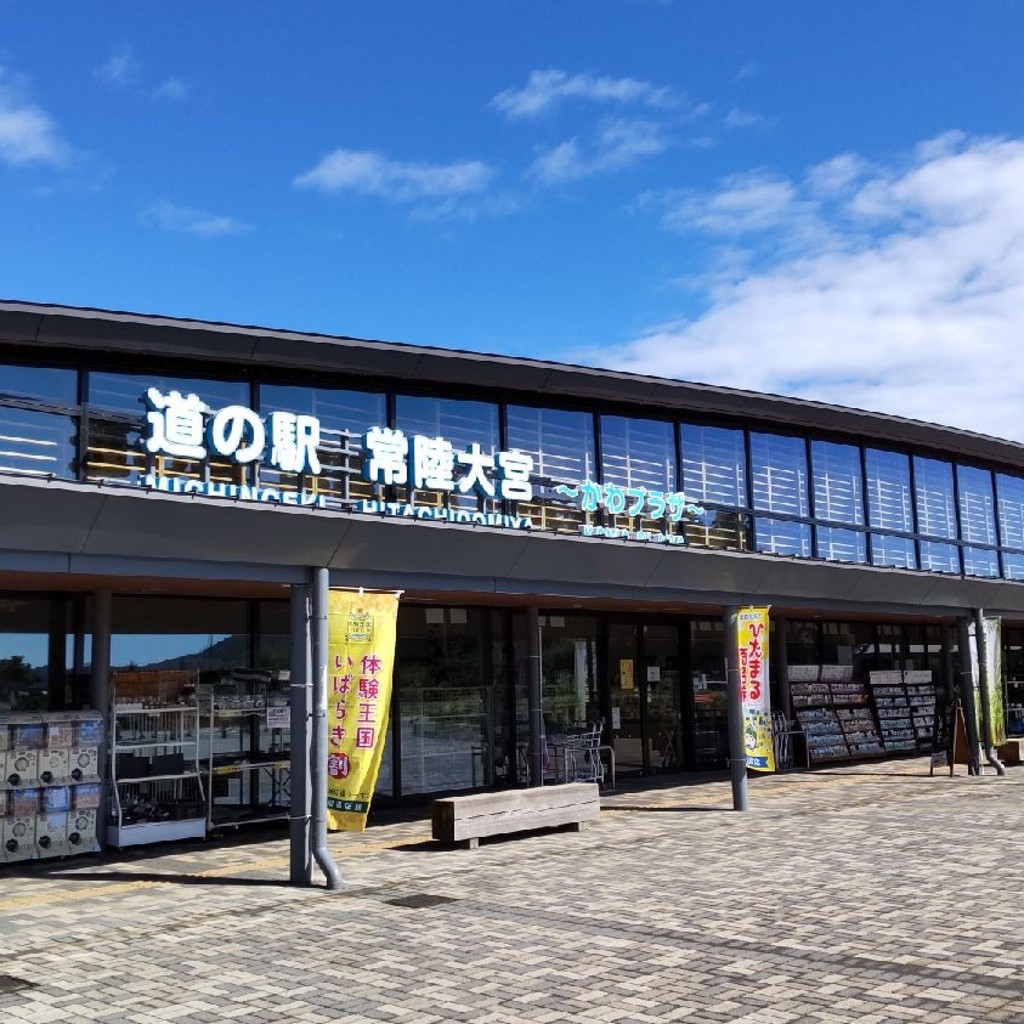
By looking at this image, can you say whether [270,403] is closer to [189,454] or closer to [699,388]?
[189,454]

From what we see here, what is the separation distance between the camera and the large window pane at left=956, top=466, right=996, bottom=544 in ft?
91.8

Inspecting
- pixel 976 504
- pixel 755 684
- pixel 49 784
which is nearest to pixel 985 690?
pixel 976 504

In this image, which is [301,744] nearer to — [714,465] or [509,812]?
[509,812]

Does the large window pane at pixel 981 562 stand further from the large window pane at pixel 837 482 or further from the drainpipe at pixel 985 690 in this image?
the drainpipe at pixel 985 690

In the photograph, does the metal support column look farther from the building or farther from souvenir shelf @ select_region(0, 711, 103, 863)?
souvenir shelf @ select_region(0, 711, 103, 863)

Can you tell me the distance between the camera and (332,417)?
17719 millimetres

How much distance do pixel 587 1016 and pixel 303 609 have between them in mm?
6370

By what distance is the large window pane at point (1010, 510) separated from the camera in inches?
1151

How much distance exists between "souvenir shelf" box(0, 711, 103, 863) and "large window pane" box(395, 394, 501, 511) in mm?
6342

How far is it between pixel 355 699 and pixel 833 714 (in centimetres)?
1629

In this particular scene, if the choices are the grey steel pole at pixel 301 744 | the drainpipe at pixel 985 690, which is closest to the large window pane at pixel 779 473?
the drainpipe at pixel 985 690

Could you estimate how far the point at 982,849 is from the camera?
12.9 metres

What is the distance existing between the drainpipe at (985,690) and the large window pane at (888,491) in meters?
3.12

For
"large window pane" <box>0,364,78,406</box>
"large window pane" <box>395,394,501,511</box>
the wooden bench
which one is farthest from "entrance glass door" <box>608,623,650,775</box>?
"large window pane" <box>0,364,78,406</box>
